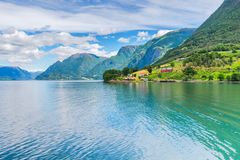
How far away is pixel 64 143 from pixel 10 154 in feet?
30.0

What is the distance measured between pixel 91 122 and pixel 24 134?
17.6 metres

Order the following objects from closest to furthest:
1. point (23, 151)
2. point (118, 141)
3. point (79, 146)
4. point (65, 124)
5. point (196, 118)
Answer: point (23, 151)
point (79, 146)
point (118, 141)
point (65, 124)
point (196, 118)

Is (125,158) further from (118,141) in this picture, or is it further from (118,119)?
(118,119)

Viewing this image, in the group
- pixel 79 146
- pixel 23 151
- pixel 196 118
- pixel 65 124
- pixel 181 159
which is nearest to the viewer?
pixel 181 159

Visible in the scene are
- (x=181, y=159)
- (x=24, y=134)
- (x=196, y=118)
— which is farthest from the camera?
(x=196, y=118)

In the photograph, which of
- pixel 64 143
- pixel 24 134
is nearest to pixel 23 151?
pixel 64 143

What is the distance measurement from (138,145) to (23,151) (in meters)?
18.7

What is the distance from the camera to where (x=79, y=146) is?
4384 centimetres

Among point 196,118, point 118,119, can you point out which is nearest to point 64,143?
point 118,119

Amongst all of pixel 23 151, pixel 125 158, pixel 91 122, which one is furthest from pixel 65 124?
pixel 125 158

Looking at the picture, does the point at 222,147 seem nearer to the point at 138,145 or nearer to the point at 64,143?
the point at 138,145

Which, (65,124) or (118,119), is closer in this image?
(65,124)

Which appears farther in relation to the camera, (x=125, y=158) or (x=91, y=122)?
(x=91, y=122)

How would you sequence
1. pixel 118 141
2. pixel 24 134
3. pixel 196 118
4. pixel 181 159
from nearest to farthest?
1. pixel 181 159
2. pixel 118 141
3. pixel 24 134
4. pixel 196 118
